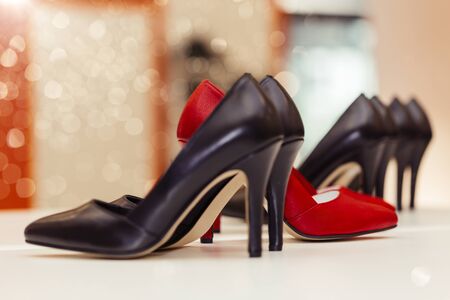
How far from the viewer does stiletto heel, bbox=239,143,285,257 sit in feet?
2.74

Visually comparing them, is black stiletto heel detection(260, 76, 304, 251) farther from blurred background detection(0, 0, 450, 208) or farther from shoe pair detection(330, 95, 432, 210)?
blurred background detection(0, 0, 450, 208)

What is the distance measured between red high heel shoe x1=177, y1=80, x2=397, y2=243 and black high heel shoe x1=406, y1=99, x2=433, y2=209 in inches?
38.6

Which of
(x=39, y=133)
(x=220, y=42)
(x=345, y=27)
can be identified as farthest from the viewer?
(x=345, y=27)

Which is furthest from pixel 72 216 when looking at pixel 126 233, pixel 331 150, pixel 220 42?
pixel 220 42

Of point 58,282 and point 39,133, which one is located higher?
point 58,282

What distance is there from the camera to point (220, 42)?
4059 millimetres

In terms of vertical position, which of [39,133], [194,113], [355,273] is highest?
[194,113]

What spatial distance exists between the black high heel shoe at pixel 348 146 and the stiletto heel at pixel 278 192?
70 centimetres

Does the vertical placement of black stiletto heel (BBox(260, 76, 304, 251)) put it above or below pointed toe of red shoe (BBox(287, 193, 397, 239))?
above

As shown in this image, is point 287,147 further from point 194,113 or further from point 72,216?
point 72,216

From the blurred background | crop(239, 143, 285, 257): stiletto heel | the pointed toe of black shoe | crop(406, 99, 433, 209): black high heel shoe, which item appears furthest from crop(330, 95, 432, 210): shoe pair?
the blurred background

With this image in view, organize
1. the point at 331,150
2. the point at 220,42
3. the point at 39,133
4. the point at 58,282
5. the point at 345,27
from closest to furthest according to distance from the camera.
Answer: the point at 58,282 → the point at 331,150 → the point at 39,133 → the point at 220,42 → the point at 345,27

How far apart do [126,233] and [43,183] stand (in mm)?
3016

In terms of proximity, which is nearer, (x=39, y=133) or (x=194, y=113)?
(x=194, y=113)
